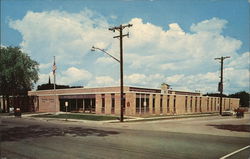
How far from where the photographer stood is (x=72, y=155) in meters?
9.91

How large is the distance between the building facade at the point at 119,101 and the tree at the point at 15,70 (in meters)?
5.24

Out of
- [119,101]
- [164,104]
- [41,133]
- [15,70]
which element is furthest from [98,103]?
[41,133]

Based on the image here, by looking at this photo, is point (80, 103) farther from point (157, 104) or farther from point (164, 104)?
point (164, 104)

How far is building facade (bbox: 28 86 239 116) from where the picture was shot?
39.5 m

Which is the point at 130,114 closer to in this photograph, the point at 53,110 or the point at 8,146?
the point at 53,110

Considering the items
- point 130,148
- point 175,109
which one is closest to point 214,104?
point 175,109

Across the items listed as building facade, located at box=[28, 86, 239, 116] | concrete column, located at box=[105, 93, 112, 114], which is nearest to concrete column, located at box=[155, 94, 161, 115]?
building facade, located at box=[28, 86, 239, 116]

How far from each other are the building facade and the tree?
524 cm

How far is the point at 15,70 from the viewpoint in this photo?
152 ft

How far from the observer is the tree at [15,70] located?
152ft

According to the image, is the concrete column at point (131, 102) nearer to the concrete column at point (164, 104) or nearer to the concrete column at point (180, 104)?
the concrete column at point (164, 104)

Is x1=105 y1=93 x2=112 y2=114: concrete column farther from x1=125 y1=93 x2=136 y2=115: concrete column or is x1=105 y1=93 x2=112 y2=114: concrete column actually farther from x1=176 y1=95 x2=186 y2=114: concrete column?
x1=176 y1=95 x2=186 y2=114: concrete column

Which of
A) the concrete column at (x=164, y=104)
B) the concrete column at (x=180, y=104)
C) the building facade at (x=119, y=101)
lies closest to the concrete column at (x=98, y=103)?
the building facade at (x=119, y=101)

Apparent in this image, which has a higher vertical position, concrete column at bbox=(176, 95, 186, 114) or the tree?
the tree
